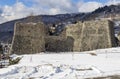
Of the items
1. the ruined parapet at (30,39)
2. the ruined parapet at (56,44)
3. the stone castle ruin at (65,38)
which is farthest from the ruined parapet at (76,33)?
the ruined parapet at (30,39)

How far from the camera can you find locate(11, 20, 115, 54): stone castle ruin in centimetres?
3619

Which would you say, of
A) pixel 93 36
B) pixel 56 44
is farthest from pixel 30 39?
pixel 93 36

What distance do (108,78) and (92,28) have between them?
19917 millimetres

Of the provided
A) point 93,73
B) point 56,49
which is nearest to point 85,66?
point 93,73

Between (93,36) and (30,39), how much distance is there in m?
6.33

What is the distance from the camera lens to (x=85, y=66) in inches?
806

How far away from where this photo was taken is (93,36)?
37312 mm

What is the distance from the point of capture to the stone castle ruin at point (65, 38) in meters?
36.2

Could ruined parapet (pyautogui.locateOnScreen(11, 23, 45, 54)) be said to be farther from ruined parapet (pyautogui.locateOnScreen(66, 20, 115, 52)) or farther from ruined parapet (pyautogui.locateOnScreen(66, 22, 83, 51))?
ruined parapet (pyautogui.locateOnScreen(66, 20, 115, 52))

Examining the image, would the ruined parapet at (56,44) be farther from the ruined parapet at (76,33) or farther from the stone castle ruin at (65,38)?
the ruined parapet at (76,33)

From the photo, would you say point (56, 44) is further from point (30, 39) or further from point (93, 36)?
point (93, 36)

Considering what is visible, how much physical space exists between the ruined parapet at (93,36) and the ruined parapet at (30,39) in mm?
3532

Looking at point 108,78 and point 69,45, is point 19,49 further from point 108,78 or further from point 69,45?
point 108,78

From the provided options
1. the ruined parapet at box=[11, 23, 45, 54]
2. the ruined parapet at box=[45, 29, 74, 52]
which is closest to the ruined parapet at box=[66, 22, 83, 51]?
the ruined parapet at box=[45, 29, 74, 52]
